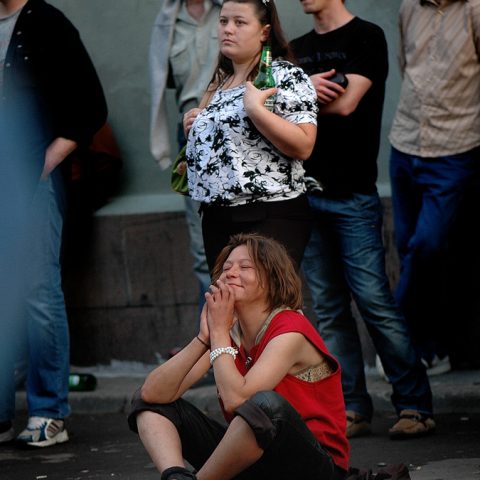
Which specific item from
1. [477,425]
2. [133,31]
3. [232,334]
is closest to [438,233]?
[477,425]

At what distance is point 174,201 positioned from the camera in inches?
326

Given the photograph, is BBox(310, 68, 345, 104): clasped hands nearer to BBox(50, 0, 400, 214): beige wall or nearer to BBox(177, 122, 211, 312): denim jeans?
BBox(177, 122, 211, 312): denim jeans

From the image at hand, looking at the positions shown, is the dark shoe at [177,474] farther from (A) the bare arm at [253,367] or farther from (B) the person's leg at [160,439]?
(A) the bare arm at [253,367]

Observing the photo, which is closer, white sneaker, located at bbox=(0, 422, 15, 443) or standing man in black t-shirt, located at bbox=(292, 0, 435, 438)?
standing man in black t-shirt, located at bbox=(292, 0, 435, 438)

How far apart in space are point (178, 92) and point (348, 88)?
189cm

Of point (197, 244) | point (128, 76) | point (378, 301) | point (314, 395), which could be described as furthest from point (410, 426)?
point (128, 76)

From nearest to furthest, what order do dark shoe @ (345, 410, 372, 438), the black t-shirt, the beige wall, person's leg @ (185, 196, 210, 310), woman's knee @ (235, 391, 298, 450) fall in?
woman's knee @ (235, 391, 298, 450) → the black t-shirt → dark shoe @ (345, 410, 372, 438) → person's leg @ (185, 196, 210, 310) → the beige wall

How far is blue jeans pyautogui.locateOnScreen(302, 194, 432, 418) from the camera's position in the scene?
6.07 m

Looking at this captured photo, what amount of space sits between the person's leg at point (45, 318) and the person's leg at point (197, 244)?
1081mm

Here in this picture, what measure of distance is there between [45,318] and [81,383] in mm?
1251

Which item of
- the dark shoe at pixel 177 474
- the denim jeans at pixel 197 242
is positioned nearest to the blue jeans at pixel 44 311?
the denim jeans at pixel 197 242

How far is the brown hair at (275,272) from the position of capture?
4.71 meters

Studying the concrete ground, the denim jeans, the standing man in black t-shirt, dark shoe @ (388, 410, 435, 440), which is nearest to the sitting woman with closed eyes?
the concrete ground

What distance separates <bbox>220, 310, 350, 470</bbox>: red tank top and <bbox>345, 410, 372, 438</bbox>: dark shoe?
1.52m
